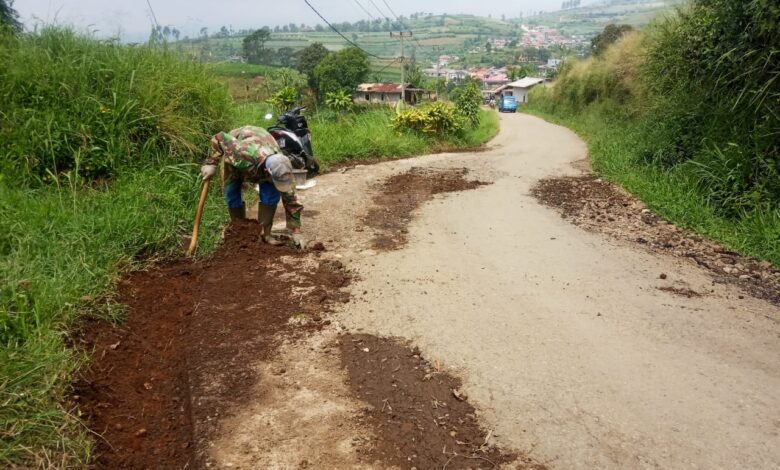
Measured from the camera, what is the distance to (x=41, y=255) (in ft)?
12.1

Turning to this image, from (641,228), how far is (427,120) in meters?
8.05

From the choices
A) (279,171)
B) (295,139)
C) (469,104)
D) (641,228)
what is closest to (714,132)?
(641,228)

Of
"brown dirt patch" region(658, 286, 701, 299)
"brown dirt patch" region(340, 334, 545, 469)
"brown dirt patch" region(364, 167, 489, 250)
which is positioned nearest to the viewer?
"brown dirt patch" region(340, 334, 545, 469)

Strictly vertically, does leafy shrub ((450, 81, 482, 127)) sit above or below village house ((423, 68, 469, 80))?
above

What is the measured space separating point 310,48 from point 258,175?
178 ft

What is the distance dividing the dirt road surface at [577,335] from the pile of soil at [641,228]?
11.3 inches

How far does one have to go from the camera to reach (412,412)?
276cm

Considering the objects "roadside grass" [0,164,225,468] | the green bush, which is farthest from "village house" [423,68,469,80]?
"roadside grass" [0,164,225,468]

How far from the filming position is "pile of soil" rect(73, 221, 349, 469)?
8.49 feet

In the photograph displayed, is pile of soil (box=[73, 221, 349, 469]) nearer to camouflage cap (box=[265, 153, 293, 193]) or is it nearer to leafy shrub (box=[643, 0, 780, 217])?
camouflage cap (box=[265, 153, 293, 193])

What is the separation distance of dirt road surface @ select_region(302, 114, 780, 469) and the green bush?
6.40 feet

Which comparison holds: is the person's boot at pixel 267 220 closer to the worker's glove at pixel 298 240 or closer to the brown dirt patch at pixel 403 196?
the worker's glove at pixel 298 240

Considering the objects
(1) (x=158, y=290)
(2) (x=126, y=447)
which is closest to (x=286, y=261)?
(1) (x=158, y=290)

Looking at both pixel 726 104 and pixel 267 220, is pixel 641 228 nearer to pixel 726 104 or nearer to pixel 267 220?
pixel 726 104
